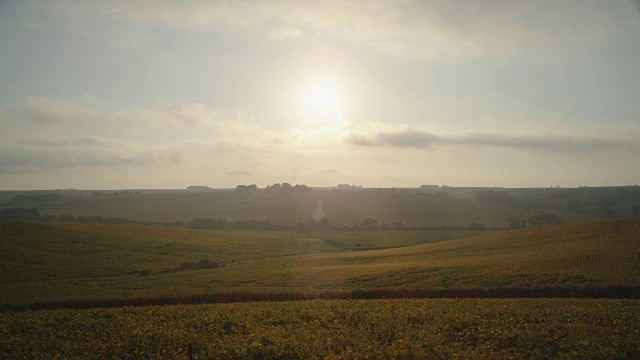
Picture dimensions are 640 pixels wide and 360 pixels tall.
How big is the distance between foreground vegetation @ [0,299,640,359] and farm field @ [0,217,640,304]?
1022cm

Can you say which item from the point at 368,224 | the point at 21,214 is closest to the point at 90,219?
the point at 21,214

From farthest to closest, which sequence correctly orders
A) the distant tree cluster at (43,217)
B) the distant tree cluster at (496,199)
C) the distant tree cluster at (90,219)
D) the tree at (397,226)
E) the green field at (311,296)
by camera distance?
the distant tree cluster at (496,199) → the distant tree cluster at (43,217) → the distant tree cluster at (90,219) → the tree at (397,226) → the green field at (311,296)

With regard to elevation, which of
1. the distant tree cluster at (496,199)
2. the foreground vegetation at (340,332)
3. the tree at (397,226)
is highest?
the distant tree cluster at (496,199)

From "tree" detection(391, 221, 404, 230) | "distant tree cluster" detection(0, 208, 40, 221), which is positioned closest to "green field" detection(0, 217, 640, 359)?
"tree" detection(391, 221, 404, 230)

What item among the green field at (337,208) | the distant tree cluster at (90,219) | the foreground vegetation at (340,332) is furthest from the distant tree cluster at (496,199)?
the foreground vegetation at (340,332)

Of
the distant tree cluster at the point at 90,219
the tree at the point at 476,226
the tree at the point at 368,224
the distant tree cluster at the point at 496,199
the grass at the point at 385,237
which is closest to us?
the grass at the point at 385,237

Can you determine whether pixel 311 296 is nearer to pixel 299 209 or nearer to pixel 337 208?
pixel 299 209

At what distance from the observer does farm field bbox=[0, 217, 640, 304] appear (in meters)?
33.3

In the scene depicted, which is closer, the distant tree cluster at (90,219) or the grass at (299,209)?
the distant tree cluster at (90,219)

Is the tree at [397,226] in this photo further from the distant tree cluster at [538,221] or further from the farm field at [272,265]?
the farm field at [272,265]

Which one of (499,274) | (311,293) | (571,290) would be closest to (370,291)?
(311,293)

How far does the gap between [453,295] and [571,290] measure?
789 centimetres

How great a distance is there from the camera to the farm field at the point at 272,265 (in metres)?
33.3

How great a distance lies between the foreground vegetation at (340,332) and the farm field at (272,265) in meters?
10.2
